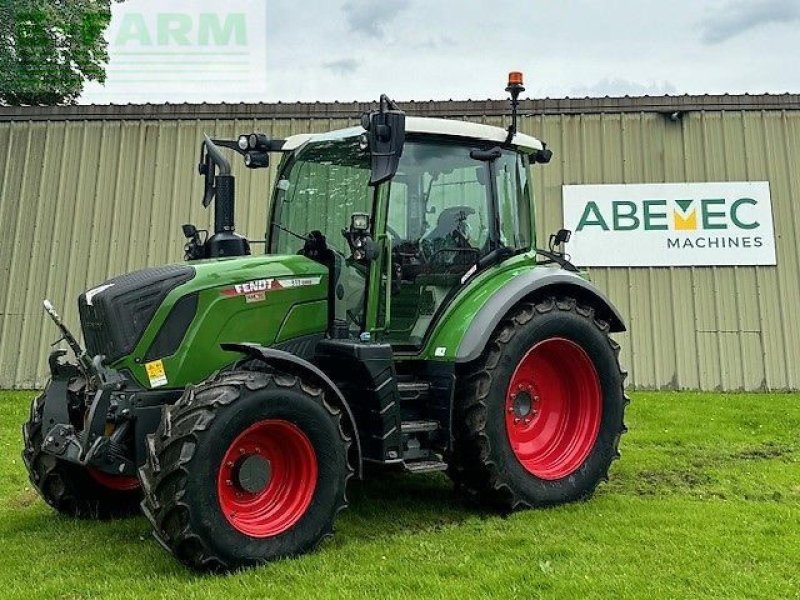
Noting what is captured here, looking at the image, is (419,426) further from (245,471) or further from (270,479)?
(245,471)

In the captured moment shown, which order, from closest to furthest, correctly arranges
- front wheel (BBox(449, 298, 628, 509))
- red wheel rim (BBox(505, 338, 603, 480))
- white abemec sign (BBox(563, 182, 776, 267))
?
front wheel (BBox(449, 298, 628, 509)) < red wheel rim (BBox(505, 338, 603, 480)) < white abemec sign (BBox(563, 182, 776, 267))

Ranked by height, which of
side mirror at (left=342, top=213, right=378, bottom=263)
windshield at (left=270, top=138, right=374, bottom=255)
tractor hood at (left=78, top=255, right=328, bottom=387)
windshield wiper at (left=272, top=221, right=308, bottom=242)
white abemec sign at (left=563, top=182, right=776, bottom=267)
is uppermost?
white abemec sign at (left=563, top=182, right=776, bottom=267)

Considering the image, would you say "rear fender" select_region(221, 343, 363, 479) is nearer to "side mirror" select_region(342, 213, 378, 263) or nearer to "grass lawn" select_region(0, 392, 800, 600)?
"grass lawn" select_region(0, 392, 800, 600)

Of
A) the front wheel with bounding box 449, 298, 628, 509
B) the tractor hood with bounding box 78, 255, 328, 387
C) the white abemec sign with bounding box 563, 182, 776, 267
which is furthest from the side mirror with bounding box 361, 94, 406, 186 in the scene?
the white abemec sign with bounding box 563, 182, 776, 267

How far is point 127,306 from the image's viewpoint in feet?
→ 13.5

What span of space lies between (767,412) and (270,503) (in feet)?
20.7

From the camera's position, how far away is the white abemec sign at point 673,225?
10.2m

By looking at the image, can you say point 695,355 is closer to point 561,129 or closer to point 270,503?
point 561,129

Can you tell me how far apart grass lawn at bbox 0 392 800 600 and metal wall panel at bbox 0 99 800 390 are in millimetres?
4294

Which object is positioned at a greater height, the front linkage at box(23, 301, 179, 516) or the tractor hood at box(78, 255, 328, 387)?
the tractor hood at box(78, 255, 328, 387)

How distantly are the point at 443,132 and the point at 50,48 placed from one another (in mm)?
15146

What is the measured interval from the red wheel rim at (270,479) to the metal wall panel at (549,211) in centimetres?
710

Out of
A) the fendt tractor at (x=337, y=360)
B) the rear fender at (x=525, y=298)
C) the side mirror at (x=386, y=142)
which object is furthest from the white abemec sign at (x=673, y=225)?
the side mirror at (x=386, y=142)

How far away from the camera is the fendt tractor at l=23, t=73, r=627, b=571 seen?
379cm
